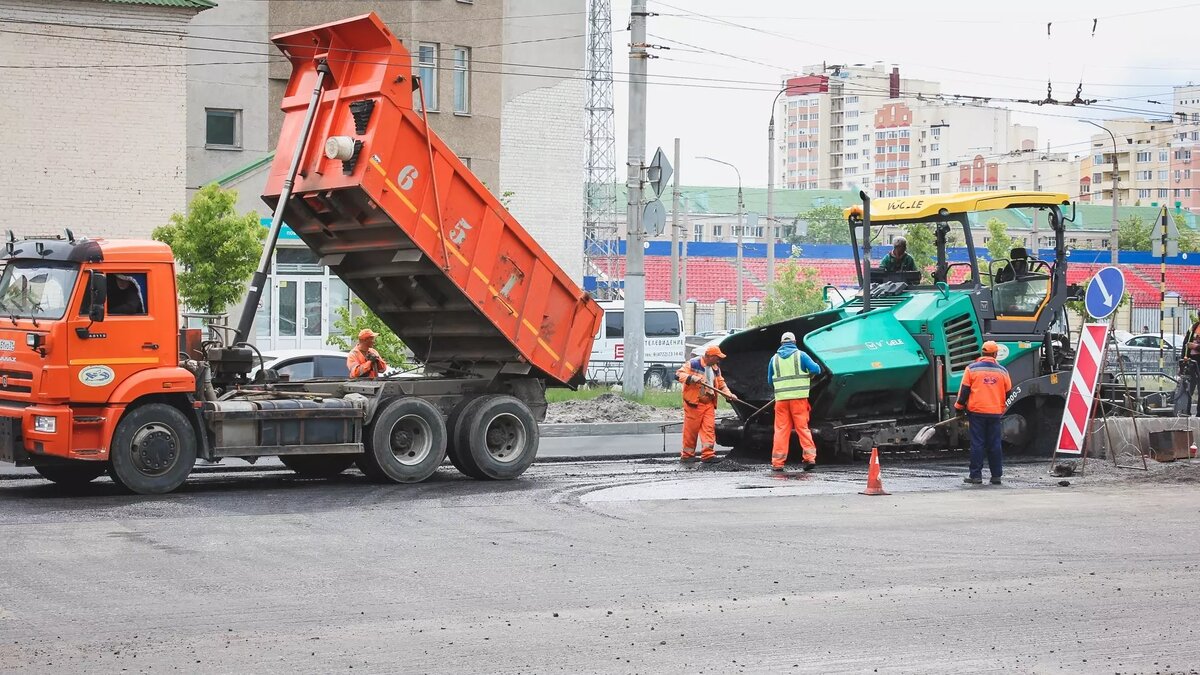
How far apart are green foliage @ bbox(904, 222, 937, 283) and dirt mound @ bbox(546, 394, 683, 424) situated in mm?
6113

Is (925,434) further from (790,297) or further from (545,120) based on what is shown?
(790,297)

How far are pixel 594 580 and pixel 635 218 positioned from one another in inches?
611

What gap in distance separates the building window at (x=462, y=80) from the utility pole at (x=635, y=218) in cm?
1480

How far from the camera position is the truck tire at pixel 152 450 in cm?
1294

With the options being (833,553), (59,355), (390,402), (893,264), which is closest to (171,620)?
(833,553)

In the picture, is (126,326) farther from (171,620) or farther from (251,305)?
(171,620)

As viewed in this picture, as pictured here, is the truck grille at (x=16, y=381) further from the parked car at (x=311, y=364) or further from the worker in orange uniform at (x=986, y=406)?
the worker in orange uniform at (x=986, y=406)

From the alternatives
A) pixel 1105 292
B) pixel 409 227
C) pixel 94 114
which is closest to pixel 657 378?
pixel 94 114

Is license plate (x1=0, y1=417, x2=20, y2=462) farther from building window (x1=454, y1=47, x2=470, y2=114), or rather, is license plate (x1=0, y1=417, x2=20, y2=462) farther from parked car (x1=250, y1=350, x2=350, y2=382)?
building window (x1=454, y1=47, x2=470, y2=114)

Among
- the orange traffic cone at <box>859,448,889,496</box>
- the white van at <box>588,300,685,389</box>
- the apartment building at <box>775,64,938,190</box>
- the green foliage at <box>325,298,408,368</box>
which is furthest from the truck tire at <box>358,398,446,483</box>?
the apartment building at <box>775,64,938,190</box>

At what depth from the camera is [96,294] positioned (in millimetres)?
12875

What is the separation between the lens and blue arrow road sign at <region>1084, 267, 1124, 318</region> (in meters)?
16.8

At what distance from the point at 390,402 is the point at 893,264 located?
22.2 feet

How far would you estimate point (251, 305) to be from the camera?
Result: 47.8 ft
